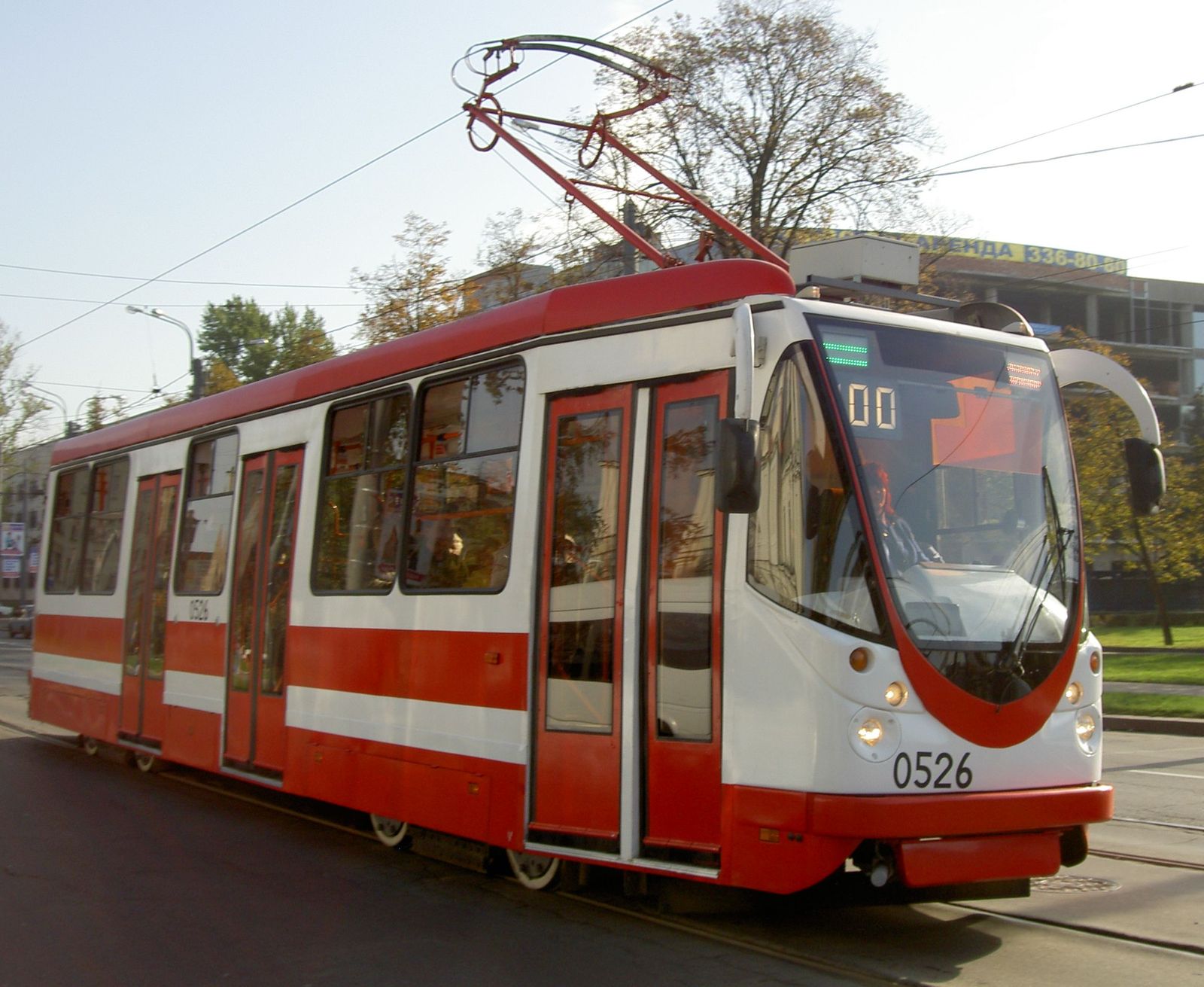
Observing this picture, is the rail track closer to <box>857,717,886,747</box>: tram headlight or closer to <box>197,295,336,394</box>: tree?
<box>857,717,886,747</box>: tram headlight

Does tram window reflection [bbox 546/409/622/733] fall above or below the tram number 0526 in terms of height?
above

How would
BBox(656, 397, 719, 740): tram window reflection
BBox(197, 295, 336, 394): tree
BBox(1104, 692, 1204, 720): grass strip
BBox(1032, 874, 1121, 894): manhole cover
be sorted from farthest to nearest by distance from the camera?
BBox(197, 295, 336, 394): tree → BBox(1104, 692, 1204, 720): grass strip → BBox(1032, 874, 1121, 894): manhole cover → BBox(656, 397, 719, 740): tram window reflection

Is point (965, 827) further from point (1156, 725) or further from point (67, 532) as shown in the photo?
point (1156, 725)

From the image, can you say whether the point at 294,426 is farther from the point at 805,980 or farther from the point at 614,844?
the point at 805,980

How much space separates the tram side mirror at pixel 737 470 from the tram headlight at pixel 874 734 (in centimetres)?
Answer: 101

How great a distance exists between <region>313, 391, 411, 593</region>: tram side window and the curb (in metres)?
12.2

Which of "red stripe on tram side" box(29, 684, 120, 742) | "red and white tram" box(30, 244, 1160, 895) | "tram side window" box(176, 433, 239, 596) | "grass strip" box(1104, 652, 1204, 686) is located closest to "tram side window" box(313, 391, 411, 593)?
"red and white tram" box(30, 244, 1160, 895)

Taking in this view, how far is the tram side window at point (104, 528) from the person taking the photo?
1334cm

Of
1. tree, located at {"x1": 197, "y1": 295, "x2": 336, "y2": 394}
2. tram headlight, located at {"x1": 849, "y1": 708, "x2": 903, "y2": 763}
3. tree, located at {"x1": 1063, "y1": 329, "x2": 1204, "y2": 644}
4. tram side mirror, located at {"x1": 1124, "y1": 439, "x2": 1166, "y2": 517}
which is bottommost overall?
tram headlight, located at {"x1": 849, "y1": 708, "x2": 903, "y2": 763}

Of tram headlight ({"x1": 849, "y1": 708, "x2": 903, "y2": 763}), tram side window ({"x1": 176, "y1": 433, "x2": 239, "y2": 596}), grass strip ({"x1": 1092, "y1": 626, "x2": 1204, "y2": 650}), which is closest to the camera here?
tram headlight ({"x1": 849, "y1": 708, "x2": 903, "y2": 763})

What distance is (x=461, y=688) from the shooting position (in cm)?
755

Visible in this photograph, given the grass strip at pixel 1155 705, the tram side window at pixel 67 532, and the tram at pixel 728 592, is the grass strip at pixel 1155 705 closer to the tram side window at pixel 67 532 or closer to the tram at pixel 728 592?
the tram at pixel 728 592

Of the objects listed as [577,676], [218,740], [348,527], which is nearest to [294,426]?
[348,527]

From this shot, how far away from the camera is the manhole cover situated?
7117 millimetres
